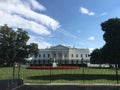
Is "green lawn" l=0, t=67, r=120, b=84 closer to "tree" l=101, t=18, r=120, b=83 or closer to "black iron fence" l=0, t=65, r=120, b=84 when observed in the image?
"black iron fence" l=0, t=65, r=120, b=84

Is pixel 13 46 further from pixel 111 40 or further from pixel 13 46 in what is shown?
pixel 111 40

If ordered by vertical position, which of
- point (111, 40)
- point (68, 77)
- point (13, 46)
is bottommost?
point (68, 77)

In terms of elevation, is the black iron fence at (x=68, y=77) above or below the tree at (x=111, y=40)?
below

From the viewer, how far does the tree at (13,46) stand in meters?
89.9

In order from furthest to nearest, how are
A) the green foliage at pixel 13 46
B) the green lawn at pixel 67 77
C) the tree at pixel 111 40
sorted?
the green foliage at pixel 13 46, the tree at pixel 111 40, the green lawn at pixel 67 77

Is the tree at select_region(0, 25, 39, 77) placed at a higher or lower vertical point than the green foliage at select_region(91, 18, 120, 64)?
higher

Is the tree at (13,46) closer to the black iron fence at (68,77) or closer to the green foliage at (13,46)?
the green foliage at (13,46)

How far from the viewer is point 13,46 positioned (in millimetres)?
93438

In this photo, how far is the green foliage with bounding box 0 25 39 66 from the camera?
89844 mm

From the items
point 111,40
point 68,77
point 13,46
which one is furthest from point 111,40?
point 13,46

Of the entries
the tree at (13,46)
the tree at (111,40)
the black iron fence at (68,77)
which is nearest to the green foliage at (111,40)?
the tree at (111,40)

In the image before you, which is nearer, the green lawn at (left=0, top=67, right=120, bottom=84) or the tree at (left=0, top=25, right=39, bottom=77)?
the green lawn at (left=0, top=67, right=120, bottom=84)

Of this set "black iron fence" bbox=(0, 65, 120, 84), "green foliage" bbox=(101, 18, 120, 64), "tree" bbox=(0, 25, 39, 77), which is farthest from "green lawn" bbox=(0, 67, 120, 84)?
"tree" bbox=(0, 25, 39, 77)

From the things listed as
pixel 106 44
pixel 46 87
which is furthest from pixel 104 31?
pixel 46 87
